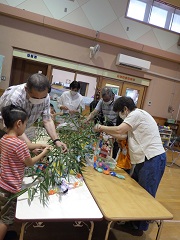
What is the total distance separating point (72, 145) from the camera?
1935 millimetres

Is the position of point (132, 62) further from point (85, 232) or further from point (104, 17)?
Result: point (85, 232)

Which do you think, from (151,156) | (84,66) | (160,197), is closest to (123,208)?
(151,156)

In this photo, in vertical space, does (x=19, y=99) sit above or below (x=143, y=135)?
above

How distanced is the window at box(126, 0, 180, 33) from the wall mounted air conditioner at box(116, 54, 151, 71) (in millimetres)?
1278

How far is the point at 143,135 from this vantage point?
6.59 ft

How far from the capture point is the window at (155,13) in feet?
20.1

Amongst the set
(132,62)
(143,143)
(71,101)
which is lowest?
(143,143)

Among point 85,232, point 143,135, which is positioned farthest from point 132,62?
point 85,232

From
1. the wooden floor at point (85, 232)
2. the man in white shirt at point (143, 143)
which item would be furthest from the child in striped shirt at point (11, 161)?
the man in white shirt at point (143, 143)

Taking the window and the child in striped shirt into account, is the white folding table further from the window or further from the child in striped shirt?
the window

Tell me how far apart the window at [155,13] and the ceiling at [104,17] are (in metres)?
0.19

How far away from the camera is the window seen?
6.14 m

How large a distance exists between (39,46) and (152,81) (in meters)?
3.66

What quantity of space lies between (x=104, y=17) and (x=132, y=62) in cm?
151
